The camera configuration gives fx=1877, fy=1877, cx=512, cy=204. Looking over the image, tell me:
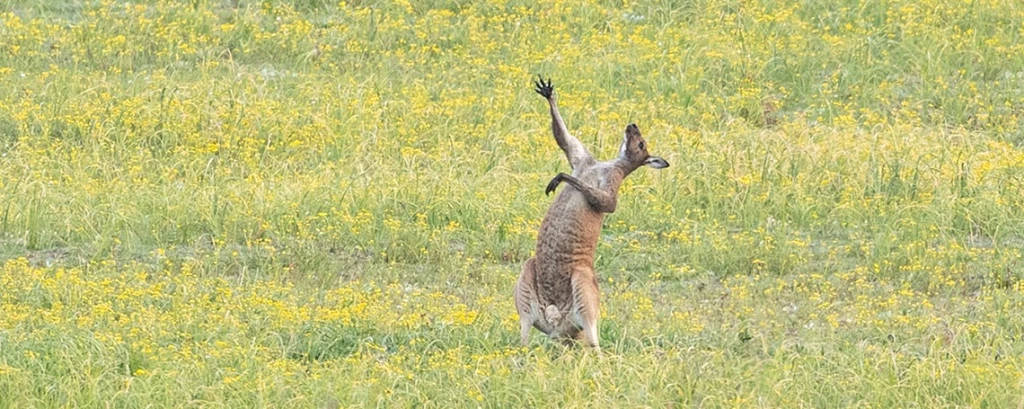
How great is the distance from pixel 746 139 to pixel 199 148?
12.7 ft

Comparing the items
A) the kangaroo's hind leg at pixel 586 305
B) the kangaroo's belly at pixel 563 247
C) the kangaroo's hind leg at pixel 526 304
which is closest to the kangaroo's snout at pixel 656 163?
the kangaroo's belly at pixel 563 247

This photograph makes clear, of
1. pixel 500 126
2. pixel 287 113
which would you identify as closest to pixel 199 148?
pixel 287 113

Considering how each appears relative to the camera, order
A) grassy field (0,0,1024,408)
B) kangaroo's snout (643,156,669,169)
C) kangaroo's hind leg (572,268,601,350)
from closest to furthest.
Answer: grassy field (0,0,1024,408) → kangaroo's hind leg (572,268,601,350) → kangaroo's snout (643,156,669,169)

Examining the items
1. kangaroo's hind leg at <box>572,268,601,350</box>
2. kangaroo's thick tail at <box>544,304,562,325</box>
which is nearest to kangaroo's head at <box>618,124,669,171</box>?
kangaroo's hind leg at <box>572,268,601,350</box>

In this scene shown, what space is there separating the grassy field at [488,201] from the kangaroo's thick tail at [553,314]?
0.22 meters

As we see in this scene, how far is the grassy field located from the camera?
7.78m

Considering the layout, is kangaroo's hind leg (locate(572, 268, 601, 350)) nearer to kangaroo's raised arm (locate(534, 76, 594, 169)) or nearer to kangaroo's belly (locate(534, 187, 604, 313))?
kangaroo's belly (locate(534, 187, 604, 313))

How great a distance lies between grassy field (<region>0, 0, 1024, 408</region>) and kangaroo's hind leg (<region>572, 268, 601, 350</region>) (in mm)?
197

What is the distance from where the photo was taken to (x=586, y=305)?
8148 mm

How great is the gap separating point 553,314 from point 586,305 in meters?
0.19

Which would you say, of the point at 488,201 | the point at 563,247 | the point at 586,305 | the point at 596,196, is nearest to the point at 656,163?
the point at 596,196

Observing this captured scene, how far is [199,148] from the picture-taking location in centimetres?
1320

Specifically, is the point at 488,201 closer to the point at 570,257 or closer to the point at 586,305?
the point at 570,257

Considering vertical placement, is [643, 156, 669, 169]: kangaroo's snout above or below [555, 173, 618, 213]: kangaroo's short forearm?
above
